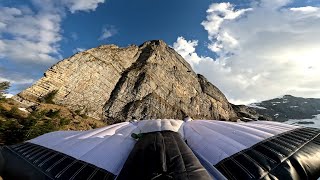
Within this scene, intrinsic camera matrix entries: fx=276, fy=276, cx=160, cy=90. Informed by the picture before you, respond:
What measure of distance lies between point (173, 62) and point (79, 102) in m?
57.7

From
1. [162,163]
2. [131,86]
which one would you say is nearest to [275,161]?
[162,163]

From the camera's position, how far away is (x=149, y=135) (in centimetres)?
546

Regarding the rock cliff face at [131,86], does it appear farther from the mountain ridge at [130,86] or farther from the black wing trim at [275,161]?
the black wing trim at [275,161]

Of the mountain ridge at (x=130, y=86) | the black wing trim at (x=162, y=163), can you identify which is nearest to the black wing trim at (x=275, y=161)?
the black wing trim at (x=162, y=163)

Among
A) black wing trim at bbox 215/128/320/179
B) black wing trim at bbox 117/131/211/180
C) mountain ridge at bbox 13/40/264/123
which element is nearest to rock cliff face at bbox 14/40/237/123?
mountain ridge at bbox 13/40/264/123

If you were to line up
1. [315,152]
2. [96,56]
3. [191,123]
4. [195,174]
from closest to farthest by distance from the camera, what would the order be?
[195,174] → [315,152] → [191,123] → [96,56]

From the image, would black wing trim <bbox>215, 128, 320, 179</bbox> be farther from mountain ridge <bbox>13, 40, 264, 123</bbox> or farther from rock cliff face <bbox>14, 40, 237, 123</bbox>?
mountain ridge <bbox>13, 40, 264, 123</bbox>

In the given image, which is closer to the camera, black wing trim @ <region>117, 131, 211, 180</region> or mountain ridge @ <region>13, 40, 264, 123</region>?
black wing trim @ <region>117, 131, 211, 180</region>

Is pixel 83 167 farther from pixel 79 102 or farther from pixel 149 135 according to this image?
pixel 79 102

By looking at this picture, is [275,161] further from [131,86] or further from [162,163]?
[131,86]

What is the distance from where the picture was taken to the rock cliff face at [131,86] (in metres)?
81.8

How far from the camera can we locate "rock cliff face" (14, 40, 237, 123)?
81750mm

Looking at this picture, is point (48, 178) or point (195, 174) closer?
point (195, 174)

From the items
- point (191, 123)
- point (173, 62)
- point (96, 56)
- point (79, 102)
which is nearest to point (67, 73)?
point (79, 102)
